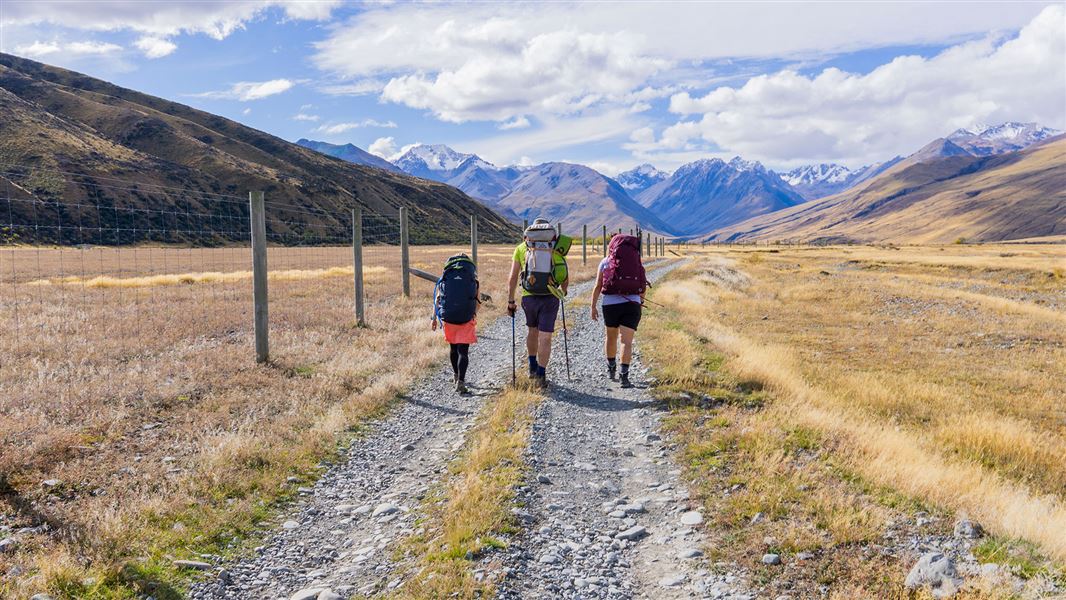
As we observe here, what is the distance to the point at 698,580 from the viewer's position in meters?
4.67

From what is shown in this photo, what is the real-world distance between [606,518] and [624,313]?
18.5ft

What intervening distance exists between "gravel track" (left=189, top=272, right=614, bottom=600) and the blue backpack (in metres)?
1.46

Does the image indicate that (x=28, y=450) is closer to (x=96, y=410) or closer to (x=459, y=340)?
(x=96, y=410)

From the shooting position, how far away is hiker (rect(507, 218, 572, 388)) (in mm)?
10422

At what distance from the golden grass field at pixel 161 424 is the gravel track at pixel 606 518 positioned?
2.71 meters

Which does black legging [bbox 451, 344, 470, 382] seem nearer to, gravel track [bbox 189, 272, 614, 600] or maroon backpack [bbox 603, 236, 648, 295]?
gravel track [bbox 189, 272, 614, 600]

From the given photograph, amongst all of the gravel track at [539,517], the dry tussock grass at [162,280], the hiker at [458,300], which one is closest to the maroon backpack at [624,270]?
the gravel track at [539,517]

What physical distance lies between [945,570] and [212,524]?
6.10 m

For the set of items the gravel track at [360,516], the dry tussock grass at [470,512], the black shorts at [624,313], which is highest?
the black shorts at [624,313]

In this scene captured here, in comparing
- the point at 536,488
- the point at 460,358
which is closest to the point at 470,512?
the point at 536,488

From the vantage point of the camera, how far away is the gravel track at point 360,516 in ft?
15.9

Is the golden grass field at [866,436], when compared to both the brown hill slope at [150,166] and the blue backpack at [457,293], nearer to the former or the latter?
the blue backpack at [457,293]

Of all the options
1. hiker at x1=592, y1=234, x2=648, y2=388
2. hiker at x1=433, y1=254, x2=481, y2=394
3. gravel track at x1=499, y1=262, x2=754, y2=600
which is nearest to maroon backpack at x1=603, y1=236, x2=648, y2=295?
hiker at x1=592, y1=234, x2=648, y2=388

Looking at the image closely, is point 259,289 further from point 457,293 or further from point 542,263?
point 542,263
